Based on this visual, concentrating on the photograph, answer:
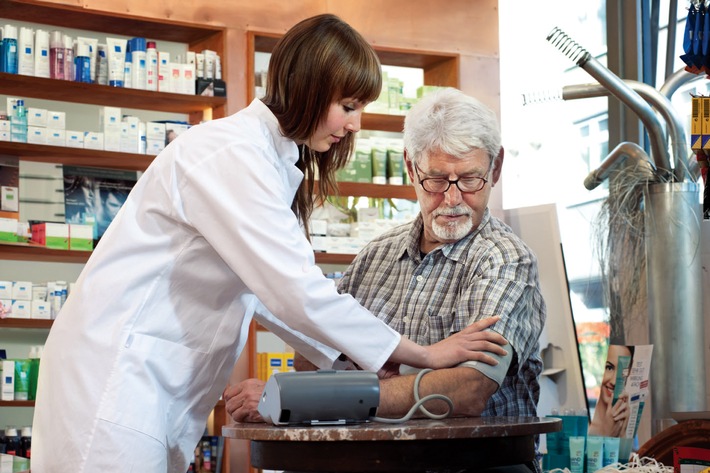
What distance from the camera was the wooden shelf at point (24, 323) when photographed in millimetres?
4734

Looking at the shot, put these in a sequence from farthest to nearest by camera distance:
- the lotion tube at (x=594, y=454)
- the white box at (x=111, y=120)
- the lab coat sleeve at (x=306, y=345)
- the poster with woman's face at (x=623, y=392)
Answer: the white box at (x=111, y=120) < the poster with woman's face at (x=623, y=392) < the lotion tube at (x=594, y=454) < the lab coat sleeve at (x=306, y=345)

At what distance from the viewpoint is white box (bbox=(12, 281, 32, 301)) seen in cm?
480

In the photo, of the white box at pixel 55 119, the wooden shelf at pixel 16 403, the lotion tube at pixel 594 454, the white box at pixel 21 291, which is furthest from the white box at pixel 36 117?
the lotion tube at pixel 594 454

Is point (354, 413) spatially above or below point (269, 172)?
below

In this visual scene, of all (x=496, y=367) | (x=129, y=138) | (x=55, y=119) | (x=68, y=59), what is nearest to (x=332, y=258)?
(x=129, y=138)

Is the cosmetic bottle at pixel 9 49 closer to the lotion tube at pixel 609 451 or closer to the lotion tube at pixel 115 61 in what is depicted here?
the lotion tube at pixel 115 61

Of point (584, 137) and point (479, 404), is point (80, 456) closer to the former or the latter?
point (479, 404)

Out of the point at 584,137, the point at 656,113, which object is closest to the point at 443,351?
the point at 656,113

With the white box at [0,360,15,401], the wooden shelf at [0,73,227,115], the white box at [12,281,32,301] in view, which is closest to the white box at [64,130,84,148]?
the wooden shelf at [0,73,227,115]

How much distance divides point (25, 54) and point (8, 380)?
5.40ft

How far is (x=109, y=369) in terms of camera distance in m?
1.83

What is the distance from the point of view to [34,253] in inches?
191

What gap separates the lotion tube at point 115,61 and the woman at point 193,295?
308cm

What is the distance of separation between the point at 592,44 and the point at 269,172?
361 centimetres
